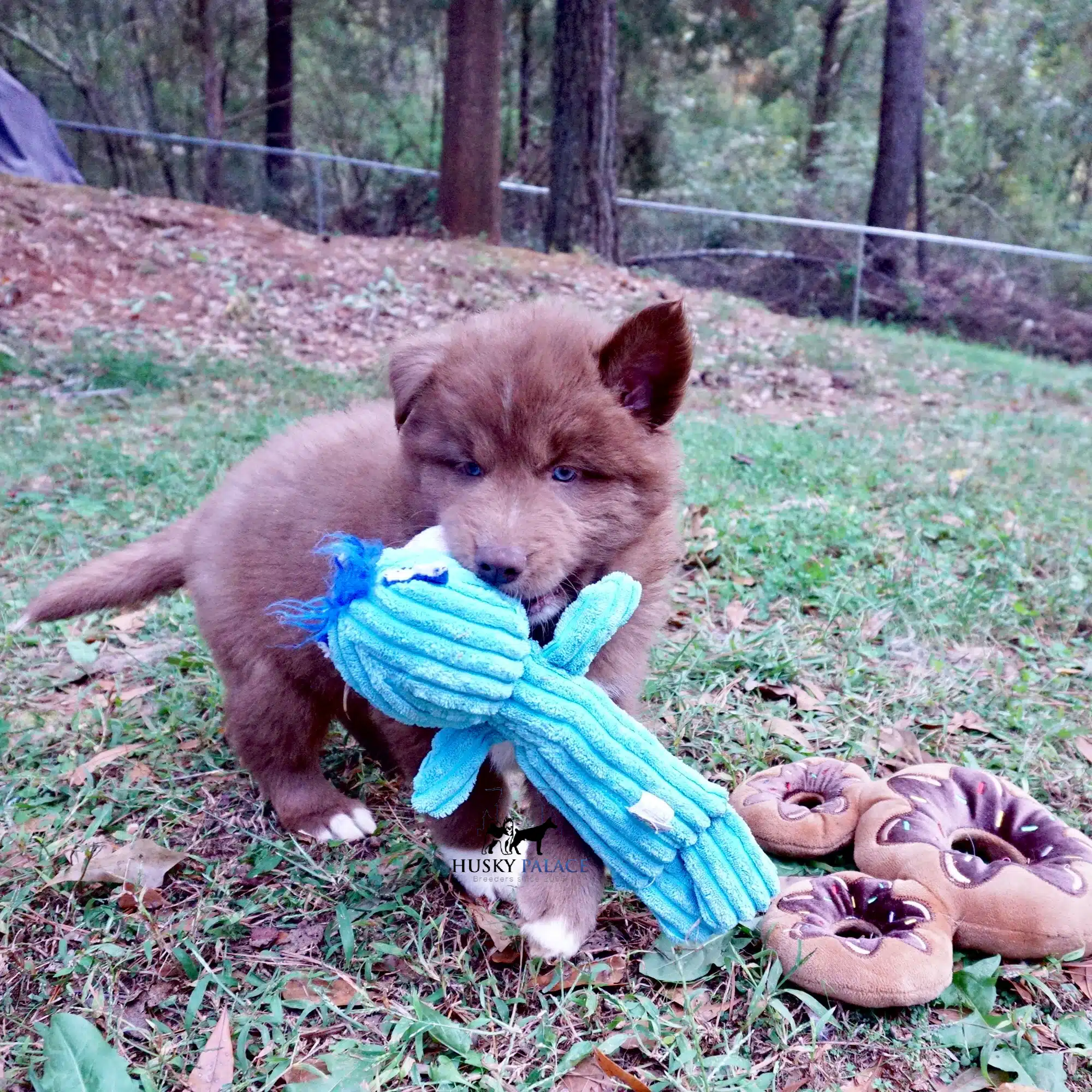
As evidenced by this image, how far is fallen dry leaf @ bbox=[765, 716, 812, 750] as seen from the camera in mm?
2914

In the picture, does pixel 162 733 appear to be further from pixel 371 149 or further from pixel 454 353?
pixel 371 149

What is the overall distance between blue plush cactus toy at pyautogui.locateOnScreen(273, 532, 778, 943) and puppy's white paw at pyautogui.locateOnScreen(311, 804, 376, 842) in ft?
2.20

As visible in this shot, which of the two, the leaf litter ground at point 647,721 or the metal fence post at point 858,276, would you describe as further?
the metal fence post at point 858,276

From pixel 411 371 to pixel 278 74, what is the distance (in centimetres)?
2014

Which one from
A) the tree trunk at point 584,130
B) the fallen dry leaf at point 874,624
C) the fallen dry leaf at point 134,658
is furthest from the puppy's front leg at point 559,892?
the tree trunk at point 584,130

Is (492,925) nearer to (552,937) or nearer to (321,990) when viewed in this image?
(552,937)

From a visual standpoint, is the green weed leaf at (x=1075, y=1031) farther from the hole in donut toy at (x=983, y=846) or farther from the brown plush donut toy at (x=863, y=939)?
the hole in donut toy at (x=983, y=846)

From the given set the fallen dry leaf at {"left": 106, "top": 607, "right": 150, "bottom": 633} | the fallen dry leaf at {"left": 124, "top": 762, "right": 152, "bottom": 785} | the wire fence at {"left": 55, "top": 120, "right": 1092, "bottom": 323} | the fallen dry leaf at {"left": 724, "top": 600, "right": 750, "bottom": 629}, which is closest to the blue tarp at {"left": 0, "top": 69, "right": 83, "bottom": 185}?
the wire fence at {"left": 55, "top": 120, "right": 1092, "bottom": 323}

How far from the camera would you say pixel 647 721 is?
2.97 metres

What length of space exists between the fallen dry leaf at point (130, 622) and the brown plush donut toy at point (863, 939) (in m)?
2.73

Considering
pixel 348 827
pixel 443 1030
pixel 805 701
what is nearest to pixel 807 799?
pixel 805 701

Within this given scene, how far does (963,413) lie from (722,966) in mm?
7405

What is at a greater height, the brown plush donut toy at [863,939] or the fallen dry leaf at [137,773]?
the brown plush donut toy at [863,939]

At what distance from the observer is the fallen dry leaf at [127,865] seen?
233 centimetres
